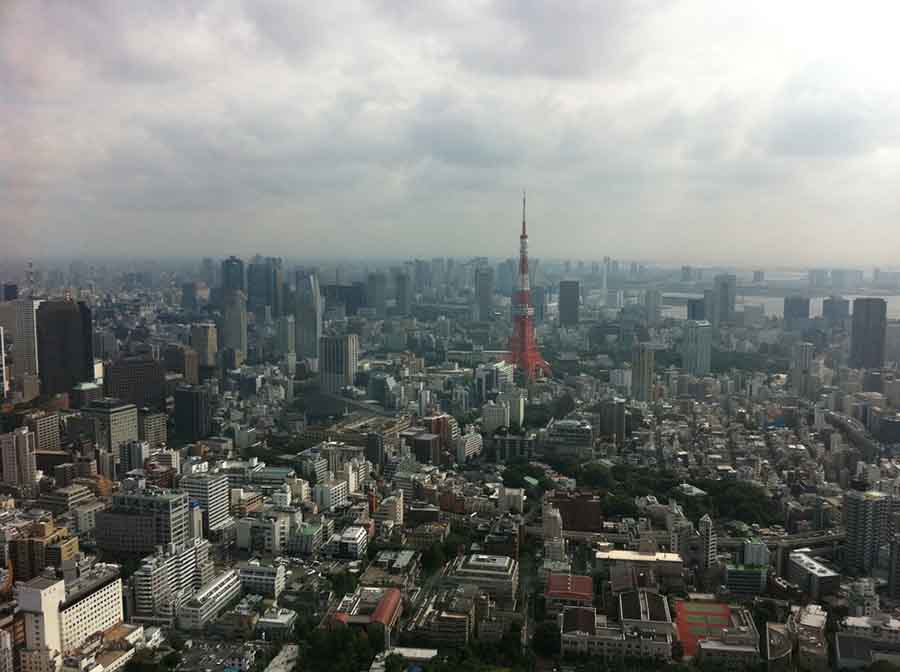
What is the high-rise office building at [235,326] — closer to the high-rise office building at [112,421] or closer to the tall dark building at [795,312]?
the high-rise office building at [112,421]

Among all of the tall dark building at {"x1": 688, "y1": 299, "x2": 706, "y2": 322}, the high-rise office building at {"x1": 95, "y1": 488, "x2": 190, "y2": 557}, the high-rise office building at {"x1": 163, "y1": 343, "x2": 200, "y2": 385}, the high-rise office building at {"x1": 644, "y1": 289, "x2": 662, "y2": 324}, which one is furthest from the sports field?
the high-rise office building at {"x1": 644, "y1": 289, "x2": 662, "y2": 324}

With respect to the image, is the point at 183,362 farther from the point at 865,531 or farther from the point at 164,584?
the point at 865,531

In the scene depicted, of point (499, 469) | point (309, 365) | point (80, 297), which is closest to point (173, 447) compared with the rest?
point (80, 297)

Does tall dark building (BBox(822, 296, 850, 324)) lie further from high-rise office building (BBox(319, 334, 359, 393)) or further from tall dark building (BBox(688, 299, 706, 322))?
high-rise office building (BBox(319, 334, 359, 393))

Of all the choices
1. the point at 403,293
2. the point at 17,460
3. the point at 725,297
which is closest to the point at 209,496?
the point at 17,460

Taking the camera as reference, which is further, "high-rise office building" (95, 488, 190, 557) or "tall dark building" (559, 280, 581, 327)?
"tall dark building" (559, 280, 581, 327)

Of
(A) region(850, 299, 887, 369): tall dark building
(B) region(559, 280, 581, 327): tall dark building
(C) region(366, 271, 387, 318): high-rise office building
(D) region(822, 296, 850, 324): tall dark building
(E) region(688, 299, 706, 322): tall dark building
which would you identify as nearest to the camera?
(A) region(850, 299, 887, 369): tall dark building

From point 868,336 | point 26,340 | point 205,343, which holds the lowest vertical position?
point 205,343
